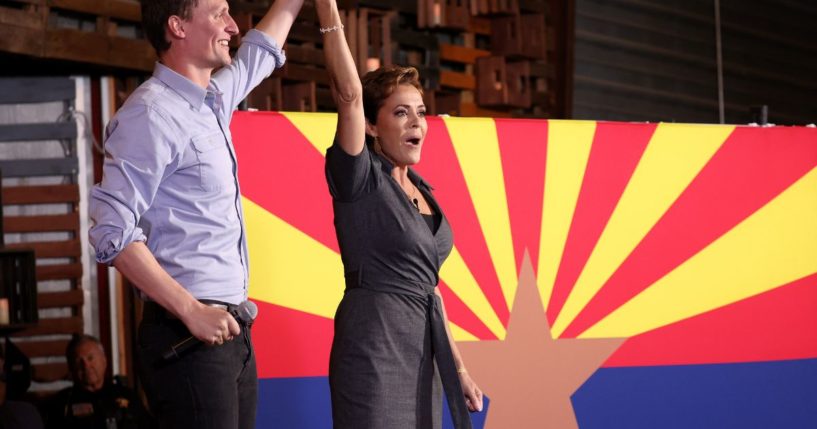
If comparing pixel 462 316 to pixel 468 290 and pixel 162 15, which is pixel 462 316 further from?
pixel 162 15

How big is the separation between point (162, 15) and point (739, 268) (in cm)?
208

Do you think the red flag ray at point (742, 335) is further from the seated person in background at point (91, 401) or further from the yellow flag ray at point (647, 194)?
the seated person in background at point (91, 401)

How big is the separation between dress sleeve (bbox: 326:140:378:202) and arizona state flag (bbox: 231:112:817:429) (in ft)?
2.59

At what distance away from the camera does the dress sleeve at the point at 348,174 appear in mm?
→ 2303

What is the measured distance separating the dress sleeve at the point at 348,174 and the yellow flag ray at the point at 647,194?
120cm

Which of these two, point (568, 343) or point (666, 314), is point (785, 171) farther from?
point (568, 343)

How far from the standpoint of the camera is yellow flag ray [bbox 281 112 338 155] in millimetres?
3180

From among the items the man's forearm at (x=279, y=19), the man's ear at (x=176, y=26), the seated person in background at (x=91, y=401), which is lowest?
the seated person in background at (x=91, y=401)

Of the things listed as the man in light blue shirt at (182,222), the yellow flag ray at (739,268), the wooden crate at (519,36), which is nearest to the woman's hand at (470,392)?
the man in light blue shirt at (182,222)

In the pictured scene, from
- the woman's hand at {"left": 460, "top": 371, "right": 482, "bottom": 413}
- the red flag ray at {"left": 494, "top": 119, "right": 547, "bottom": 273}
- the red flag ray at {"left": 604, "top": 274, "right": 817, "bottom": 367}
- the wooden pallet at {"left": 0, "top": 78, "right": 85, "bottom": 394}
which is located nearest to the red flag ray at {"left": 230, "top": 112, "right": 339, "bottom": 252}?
the red flag ray at {"left": 494, "top": 119, "right": 547, "bottom": 273}

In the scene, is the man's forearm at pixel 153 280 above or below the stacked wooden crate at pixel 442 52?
below

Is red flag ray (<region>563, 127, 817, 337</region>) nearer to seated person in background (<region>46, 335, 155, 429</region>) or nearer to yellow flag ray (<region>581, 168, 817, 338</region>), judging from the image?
yellow flag ray (<region>581, 168, 817, 338</region>)

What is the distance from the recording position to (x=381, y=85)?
98.7 inches

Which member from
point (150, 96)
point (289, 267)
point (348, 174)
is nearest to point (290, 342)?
point (289, 267)
